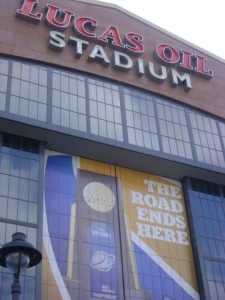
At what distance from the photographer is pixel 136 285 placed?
109 feet

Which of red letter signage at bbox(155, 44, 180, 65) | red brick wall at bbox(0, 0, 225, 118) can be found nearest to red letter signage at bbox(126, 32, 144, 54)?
red brick wall at bbox(0, 0, 225, 118)

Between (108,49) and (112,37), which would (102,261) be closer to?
(108,49)

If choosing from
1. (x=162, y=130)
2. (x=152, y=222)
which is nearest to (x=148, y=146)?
(x=162, y=130)

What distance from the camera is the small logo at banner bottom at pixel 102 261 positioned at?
32719 mm

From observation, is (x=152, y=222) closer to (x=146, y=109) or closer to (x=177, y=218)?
(x=177, y=218)

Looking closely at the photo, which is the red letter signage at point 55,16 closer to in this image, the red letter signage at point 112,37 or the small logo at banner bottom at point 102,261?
the red letter signage at point 112,37

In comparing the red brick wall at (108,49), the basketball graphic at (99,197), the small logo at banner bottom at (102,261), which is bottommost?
the small logo at banner bottom at (102,261)

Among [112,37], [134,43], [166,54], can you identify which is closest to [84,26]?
[112,37]

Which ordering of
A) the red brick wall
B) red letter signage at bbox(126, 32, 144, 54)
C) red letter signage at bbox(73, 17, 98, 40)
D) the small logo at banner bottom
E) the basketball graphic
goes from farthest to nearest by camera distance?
1. red letter signage at bbox(126, 32, 144, 54)
2. red letter signage at bbox(73, 17, 98, 40)
3. the red brick wall
4. the basketball graphic
5. the small logo at banner bottom

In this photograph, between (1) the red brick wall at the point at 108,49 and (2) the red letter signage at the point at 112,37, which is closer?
(1) the red brick wall at the point at 108,49

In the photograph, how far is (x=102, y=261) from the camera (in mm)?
33094

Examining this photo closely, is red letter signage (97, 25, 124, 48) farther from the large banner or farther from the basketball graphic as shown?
the basketball graphic

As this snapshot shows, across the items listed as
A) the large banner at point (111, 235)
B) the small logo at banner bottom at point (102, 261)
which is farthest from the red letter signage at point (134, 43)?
the small logo at banner bottom at point (102, 261)

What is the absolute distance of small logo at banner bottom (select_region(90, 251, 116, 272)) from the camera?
32719 mm
